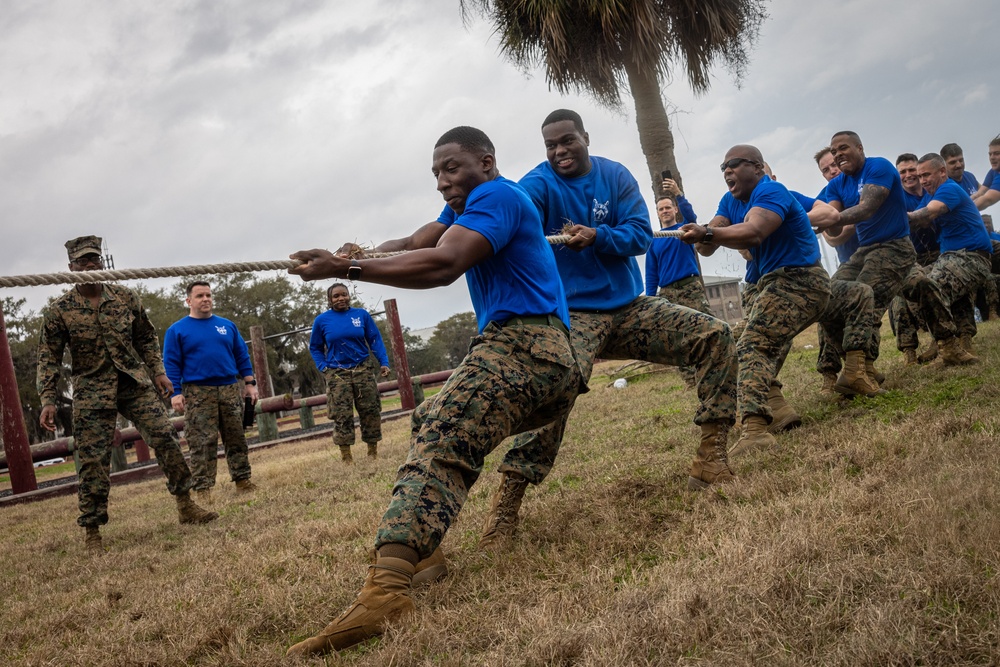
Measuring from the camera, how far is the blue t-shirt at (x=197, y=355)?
7457mm

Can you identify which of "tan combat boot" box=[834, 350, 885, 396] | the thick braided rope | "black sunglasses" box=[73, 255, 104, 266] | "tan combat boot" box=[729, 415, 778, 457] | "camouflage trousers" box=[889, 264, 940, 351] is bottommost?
"tan combat boot" box=[729, 415, 778, 457]

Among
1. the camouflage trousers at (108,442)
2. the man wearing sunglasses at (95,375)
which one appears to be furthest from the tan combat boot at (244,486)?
the man wearing sunglasses at (95,375)

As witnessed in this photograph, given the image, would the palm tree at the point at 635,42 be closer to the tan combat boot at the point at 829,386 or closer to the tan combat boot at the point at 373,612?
the tan combat boot at the point at 829,386

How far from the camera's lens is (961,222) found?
7.62 meters

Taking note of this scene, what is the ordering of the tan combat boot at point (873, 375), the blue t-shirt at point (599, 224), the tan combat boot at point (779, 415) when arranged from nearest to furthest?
the blue t-shirt at point (599, 224) < the tan combat boot at point (779, 415) < the tan combat boot at point (873, 375)

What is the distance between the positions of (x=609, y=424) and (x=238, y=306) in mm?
37553

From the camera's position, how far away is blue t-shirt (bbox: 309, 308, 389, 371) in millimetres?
9141

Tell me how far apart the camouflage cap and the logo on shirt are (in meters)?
3.81

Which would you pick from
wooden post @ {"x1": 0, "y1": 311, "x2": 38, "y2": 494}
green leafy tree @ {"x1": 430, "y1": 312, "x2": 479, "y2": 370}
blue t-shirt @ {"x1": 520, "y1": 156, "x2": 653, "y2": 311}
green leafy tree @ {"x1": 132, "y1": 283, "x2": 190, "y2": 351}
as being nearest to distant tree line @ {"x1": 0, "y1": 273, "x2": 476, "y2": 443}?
green leafy tree @ {"x1": 132, "y1": 283, "x2": 190, "y2": 351}

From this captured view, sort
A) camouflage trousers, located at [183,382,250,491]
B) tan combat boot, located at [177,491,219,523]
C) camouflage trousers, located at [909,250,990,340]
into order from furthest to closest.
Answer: camouflage trousers, located at [183,382,250,491] → camouflage trousers, located at [909,250,990,340] → tan combat boot, located at [177,491,219,523]

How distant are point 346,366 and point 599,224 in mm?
5360

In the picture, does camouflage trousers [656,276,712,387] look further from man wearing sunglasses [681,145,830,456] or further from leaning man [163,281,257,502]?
leaning man [163,281,257,502]

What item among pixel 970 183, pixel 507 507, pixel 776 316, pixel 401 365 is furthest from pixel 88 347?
pixel 401 365

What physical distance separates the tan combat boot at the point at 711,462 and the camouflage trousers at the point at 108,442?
4135mm
